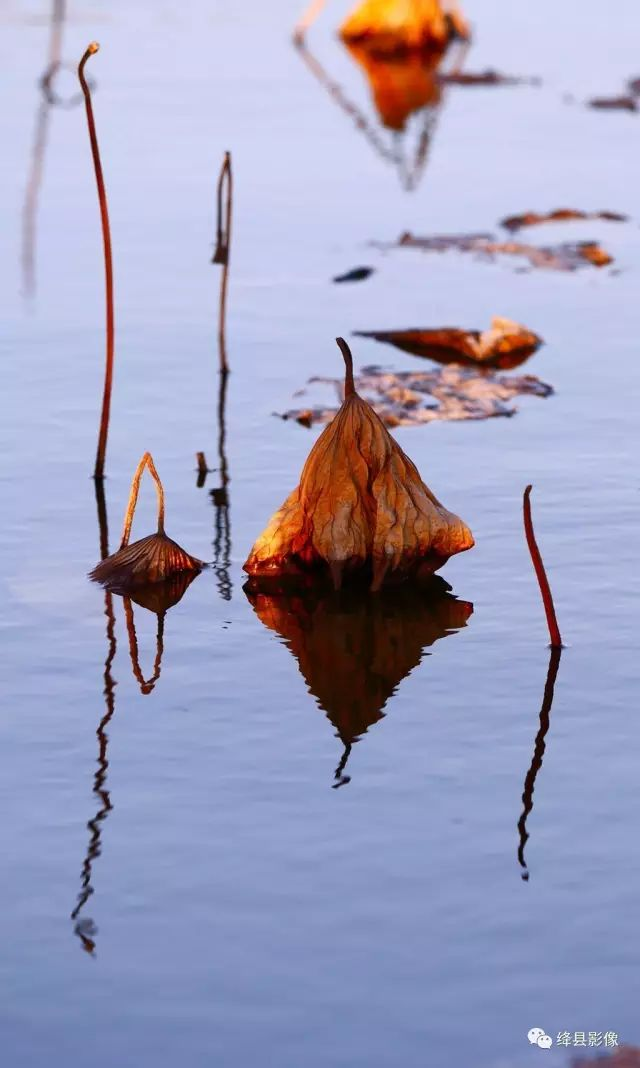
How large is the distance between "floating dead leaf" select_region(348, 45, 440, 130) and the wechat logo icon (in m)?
18.5

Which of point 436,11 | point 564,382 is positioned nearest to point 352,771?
point 564,382

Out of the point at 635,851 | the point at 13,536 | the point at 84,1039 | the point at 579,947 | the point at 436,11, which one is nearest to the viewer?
the point at 84,1039

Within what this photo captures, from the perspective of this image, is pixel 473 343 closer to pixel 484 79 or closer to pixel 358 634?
pixel 358 634

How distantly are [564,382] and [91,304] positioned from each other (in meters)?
Answer: 3.76

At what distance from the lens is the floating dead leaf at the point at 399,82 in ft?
80.9

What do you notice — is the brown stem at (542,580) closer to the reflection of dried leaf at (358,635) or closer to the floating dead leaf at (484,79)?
the reflection of dried leaf at (358,635)

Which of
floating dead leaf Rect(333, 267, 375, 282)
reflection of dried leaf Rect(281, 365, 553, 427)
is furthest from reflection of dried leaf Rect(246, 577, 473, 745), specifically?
floating dead leaf Rect(333, 267, 375, 282)

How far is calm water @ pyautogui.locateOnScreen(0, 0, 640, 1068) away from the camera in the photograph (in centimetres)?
591

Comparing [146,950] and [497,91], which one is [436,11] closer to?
[497,91]

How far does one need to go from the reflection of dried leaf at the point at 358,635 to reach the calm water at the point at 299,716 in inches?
0.9

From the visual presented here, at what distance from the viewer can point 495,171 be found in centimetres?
2062

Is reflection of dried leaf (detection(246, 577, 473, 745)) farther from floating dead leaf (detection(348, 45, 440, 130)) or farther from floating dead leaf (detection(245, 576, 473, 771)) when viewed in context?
floating dead leaf (detection(348, 45, 440, 130))

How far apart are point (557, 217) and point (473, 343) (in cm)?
485

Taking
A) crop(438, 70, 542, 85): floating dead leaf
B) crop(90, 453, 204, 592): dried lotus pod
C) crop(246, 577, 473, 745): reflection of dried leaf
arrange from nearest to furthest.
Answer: crop(246, 577, 473, 745): reflection of dried leaf < crop(90, 453, 204, 592): dried lotus pod < crop(438, 70, 542, 85): floating dead leaf
